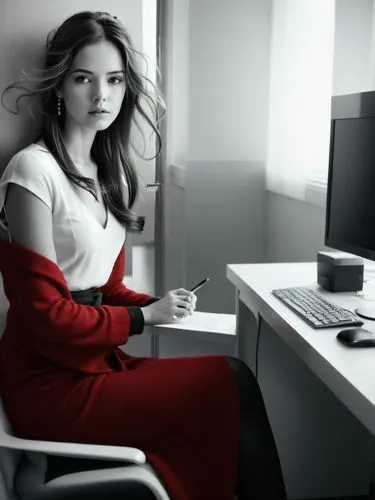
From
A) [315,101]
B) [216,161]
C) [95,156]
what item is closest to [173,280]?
[216,161]

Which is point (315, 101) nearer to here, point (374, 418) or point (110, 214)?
point (110, 214)

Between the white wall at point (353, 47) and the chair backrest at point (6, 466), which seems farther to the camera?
the white wall at point (353, 47)

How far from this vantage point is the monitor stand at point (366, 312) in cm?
127

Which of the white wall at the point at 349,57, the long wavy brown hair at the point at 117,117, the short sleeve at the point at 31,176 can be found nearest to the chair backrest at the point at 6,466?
the short sleeve at the point at 31,176

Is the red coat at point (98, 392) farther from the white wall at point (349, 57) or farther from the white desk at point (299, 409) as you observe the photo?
the white wall at point (349, 57)

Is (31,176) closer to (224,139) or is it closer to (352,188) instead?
(352,188)

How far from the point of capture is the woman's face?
56.0 inches

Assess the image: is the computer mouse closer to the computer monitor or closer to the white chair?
the computer monitor

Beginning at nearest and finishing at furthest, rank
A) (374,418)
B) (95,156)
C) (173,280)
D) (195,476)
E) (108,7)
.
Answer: (374,418) → (195,476) → (95,156) → (108,7) → (173,280)

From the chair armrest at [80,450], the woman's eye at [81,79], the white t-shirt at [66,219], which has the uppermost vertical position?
the woman's eye at [81,79]

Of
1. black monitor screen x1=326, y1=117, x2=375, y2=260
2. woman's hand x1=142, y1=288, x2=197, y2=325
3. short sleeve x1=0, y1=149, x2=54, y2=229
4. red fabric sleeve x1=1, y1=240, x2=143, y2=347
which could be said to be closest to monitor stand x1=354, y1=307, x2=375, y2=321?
black monitor screen x1=326, y1=117, x2=375, y2=260

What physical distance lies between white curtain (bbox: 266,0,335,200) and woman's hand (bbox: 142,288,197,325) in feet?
2.93

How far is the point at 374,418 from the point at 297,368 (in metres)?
0.98

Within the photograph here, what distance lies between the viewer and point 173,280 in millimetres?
2600
